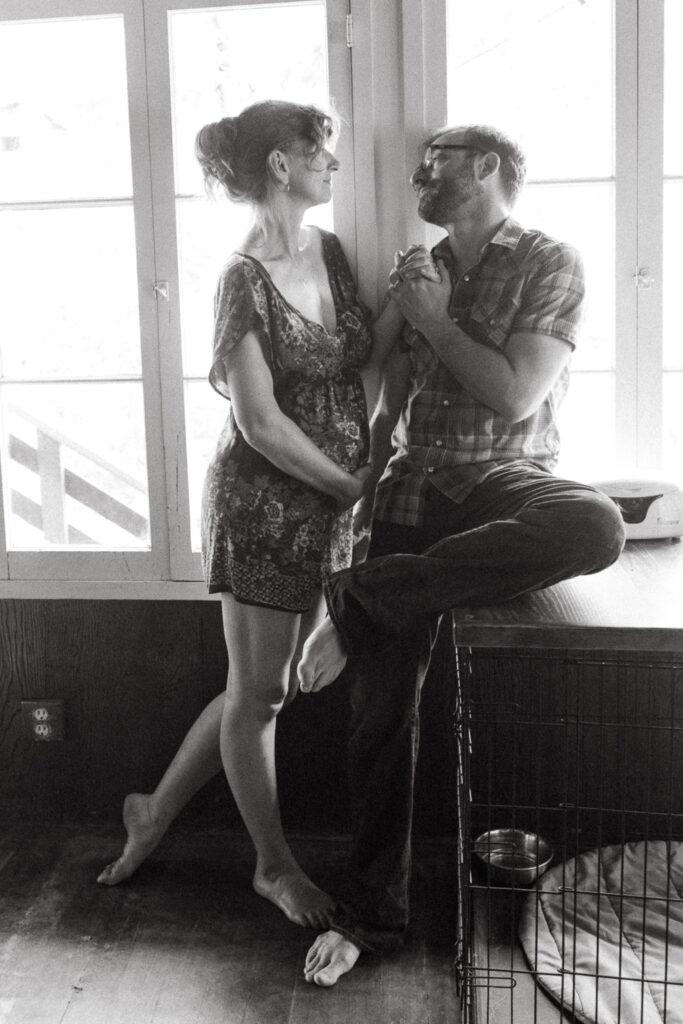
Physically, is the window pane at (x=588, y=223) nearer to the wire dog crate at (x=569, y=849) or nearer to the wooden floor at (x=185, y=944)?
the wire dog crate at (x=569, y=849)

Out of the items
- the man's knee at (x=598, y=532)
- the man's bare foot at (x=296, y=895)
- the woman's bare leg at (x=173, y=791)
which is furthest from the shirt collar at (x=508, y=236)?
the man's bare foot at (x=296, y=895)

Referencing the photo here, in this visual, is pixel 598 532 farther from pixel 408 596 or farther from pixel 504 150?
pixel 504 150

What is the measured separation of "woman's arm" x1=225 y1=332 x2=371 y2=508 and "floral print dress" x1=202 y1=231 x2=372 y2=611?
0.11ft

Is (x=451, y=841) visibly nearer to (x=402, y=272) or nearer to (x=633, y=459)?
(x=633, y=459)

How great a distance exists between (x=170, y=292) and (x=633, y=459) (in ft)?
3.85

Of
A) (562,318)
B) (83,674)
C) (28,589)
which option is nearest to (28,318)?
(28,589)

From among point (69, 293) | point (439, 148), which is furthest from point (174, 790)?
point (439, 148)

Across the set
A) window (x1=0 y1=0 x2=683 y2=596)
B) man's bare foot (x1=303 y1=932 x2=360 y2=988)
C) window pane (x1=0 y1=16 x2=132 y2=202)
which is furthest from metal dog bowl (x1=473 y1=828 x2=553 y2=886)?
window pane (x1=0 y1=16 x2=132 y2=202)

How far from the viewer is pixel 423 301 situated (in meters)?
2.13

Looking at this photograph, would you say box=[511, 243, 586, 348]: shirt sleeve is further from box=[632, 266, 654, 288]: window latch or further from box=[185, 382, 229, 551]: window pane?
box=[185, 382, 229, 551]: window pane

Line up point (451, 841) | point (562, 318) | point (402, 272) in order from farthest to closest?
point (451, 841) < point (402, 272) < point (562, 318)

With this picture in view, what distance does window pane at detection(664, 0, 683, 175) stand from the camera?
7.54 feet

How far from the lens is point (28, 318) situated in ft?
8.41

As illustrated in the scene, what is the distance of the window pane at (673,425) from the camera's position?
95.3 inches
